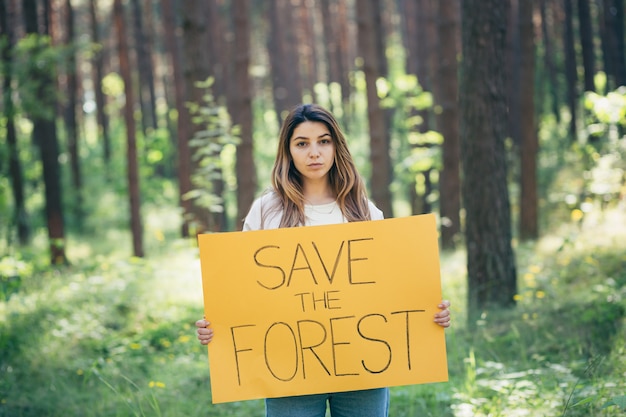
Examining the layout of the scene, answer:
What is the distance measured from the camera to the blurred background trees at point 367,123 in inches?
270

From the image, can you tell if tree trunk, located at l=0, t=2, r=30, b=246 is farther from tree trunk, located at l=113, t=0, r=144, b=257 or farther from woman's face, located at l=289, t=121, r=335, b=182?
woman's face, located at l=289, t=121, r=335, b=182

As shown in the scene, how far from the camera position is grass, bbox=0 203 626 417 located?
14.0 feet

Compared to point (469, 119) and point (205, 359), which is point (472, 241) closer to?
point (469, 119)

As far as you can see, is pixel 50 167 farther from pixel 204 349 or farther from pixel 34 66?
pixel 204 349

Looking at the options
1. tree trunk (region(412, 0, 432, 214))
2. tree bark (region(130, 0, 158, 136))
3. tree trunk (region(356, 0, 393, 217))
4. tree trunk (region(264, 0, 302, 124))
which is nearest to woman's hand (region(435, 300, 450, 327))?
tree trunk (region(356, 0, 393, 217))

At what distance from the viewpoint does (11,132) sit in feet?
52.7

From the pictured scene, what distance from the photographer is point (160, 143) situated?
26.8 m

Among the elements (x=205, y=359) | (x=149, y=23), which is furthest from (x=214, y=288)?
(x=149, y=23)

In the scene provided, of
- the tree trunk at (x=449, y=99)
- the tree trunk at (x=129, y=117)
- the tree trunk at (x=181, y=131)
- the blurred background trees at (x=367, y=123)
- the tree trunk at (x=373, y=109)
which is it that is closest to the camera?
the blurred background trees at (x=367, y=123)

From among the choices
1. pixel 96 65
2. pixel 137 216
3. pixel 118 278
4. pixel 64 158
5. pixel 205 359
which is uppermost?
pixel 96 65

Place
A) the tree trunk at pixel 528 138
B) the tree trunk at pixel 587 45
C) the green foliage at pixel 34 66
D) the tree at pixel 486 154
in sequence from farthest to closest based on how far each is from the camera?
the tree trunk at pixel 587 45 < the tree trunk at pixel 528 138 < the green foliage at pixel 34 66 < the tree at pixel 486 154

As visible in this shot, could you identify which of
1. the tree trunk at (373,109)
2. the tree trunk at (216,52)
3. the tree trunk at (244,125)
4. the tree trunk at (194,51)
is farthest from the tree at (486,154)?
the tree trunk at (216,52)

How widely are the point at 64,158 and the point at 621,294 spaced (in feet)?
85.9

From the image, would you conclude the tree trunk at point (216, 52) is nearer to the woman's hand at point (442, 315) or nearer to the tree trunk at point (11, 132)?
the tree trunk at point (11, 132)
